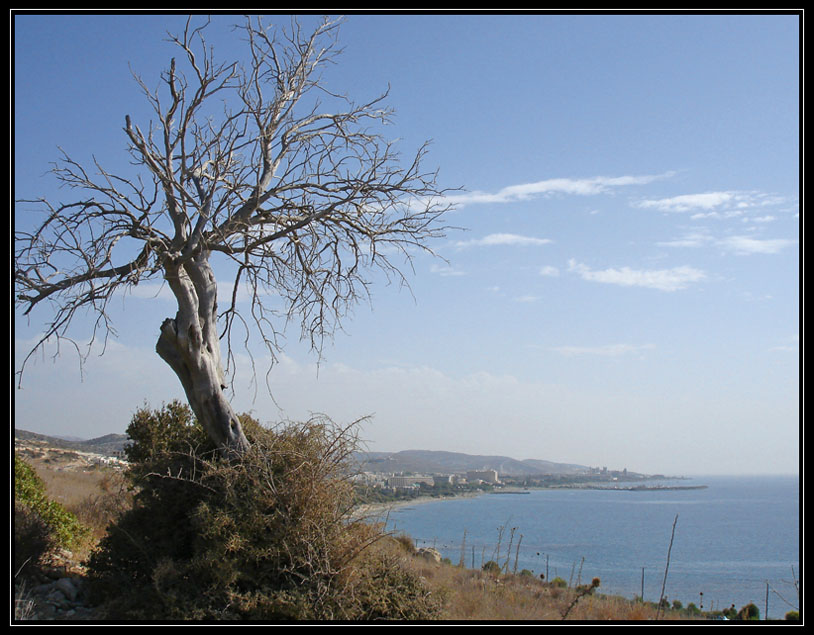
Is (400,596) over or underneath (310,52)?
underneath

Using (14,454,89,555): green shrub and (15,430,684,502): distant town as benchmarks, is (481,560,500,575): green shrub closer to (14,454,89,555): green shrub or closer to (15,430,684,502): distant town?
(15,430,684,502): distant town

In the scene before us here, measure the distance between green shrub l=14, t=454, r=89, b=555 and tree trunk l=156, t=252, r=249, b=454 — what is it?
2.78 m

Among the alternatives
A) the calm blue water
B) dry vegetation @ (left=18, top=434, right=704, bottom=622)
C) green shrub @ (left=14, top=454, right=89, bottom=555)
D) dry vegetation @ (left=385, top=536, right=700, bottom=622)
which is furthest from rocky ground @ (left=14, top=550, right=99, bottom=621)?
the calm blue water

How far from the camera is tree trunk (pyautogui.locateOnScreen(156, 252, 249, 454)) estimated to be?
8.58 m

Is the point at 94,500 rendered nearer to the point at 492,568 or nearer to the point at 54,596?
the point at 54,596

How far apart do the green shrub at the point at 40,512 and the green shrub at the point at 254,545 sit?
5.59ft

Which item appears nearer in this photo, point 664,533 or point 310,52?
point 310,52

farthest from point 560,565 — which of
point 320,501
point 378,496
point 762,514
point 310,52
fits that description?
point 762,514

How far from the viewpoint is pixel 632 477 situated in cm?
5331

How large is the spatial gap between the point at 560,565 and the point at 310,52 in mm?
17149

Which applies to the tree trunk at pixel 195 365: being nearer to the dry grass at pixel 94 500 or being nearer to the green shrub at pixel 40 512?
the dry grass at pixel 94 500

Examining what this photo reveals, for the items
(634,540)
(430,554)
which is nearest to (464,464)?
(634,540)

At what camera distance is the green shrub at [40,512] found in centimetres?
914

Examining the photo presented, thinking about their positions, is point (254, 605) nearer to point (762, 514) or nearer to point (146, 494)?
point (146, 494)
